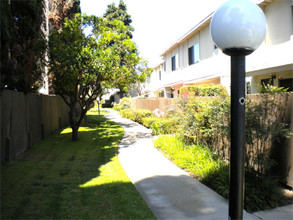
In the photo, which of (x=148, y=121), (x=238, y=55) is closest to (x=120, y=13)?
(x=148, y=121)

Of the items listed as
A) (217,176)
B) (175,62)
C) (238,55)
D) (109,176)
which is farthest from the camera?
(175,62)

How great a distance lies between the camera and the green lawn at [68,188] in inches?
160

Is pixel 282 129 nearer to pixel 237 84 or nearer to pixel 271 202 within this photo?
pixel 271 202

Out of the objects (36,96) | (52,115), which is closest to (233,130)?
(36,96)

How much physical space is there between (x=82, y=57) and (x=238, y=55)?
793 cm

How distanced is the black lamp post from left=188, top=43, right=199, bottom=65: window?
14.5m

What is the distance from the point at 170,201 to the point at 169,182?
1023mm

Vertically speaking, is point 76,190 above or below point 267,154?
below

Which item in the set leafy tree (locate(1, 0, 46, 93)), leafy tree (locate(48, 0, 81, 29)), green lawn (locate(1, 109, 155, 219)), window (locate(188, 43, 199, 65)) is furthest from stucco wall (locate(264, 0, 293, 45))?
leafy tree (locate(48, 0, 81, 29))

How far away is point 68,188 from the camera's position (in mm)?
5195

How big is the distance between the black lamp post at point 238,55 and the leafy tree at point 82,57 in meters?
7.61

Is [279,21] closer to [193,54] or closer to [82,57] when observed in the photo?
[193,54]

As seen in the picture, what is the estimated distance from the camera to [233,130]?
94.3 inches

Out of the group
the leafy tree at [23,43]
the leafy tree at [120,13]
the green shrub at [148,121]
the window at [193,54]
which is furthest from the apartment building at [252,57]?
the leafy tree at [120,13]
